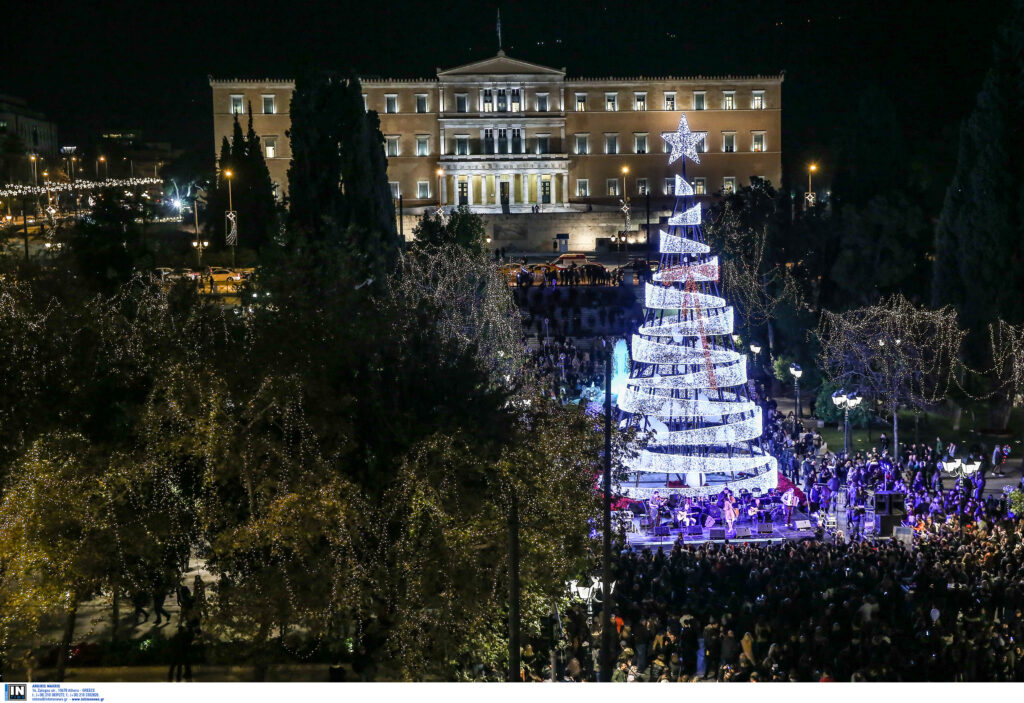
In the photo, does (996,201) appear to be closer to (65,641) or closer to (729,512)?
(729,512)

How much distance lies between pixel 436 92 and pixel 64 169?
17679mm

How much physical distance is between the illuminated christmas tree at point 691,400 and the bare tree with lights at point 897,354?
5.94 metres

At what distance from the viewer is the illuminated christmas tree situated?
1614cm

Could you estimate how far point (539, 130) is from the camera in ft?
181

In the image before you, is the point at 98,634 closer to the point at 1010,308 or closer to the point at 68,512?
the point at 68,512

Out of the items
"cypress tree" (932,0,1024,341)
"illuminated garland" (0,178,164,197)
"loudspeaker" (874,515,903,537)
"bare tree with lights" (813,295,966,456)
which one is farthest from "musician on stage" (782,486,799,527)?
"illuminated garland" (0,178,164,197)

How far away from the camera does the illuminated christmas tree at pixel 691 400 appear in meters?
16.1

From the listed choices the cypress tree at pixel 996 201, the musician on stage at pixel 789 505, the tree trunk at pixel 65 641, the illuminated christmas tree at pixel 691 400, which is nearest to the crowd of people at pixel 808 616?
the musician on stage at pixel 789 505

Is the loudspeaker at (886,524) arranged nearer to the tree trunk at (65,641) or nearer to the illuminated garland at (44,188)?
the tree trunk at (65,641)

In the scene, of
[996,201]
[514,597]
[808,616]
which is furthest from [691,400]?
[996,201]

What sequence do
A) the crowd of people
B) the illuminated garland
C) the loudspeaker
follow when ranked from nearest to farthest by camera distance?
the crowd of people < the loudspeaker < the illuminated garland

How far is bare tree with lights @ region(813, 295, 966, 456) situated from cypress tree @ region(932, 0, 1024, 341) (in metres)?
0.51

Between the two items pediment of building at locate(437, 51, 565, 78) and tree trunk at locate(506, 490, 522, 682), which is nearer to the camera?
tree trunk at locate(506, 490, 522, 682)

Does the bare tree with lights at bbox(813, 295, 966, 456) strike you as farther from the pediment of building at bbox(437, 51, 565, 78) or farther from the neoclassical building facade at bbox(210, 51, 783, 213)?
the pediment of building at bbox(437, 51, 565, 78)
